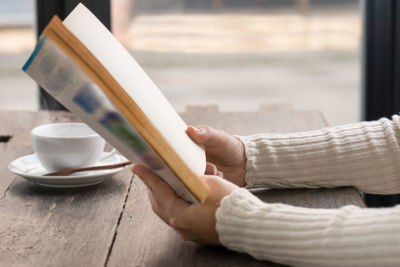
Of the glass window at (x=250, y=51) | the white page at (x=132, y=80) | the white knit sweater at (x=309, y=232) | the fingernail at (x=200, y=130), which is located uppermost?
the white page at (x=132, y=80)

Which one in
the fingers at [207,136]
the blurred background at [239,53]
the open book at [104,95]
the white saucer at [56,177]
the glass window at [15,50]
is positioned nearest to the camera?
the open book at [104,95]

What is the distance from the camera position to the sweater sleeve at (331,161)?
980 millimetres

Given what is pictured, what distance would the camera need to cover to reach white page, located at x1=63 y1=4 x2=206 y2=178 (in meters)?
0.71

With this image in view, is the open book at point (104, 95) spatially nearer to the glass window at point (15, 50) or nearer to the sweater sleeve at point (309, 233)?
the sweater sleeve at point (309, 233)

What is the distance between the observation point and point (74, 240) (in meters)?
0.77

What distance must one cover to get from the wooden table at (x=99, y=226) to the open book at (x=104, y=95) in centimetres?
8

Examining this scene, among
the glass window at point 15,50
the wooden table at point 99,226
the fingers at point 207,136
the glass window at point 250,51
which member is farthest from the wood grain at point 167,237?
the glass window at point 250,51

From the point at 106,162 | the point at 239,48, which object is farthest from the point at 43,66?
the point at 239,48

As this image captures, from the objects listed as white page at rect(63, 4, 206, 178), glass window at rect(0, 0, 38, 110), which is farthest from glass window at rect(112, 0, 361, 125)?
white page at rect(63, 4, 206, 178)

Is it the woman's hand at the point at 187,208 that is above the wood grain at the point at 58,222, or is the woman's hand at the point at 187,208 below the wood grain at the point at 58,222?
above

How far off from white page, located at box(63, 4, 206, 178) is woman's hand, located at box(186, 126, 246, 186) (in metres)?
0.12

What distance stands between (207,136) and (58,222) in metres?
0.24

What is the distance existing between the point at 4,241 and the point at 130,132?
24 centimetres

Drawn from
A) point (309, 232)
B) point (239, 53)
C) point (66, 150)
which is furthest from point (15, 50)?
point (309, 232)
